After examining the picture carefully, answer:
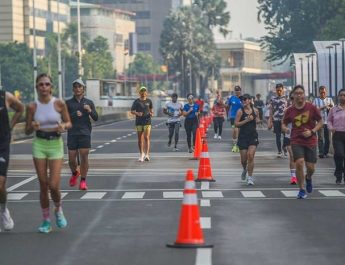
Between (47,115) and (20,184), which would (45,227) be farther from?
(20,184)

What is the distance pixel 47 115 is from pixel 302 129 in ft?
17.3

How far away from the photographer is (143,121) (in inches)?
1190

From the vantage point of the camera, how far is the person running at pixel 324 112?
2912 cm

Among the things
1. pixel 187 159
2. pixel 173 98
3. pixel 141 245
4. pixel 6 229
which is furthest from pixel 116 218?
pixel 173 98

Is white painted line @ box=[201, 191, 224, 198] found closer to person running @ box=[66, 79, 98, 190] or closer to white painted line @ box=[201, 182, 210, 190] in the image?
white painted line @ box=[201, 182, 210, 190]

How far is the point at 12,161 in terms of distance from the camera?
31859 millimetres

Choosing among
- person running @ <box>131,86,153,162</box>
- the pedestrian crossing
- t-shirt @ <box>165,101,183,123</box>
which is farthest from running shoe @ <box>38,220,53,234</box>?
t-shirt @ <box>165,101,183,123</box>

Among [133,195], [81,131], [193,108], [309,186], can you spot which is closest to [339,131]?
[309,186]

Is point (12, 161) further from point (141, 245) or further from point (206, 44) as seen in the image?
point (206, 44)

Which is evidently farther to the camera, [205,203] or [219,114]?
[219,114]

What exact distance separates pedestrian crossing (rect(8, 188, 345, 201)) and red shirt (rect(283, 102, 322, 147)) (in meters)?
0.90

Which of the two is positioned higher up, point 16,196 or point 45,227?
point 45,227

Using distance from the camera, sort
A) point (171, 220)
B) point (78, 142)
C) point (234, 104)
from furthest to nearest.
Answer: point (234, 104) → point (78, 142) → point (171, 220)

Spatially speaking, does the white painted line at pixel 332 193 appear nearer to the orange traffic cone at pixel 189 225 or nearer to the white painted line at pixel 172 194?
the white painted line at pixel 172 194
